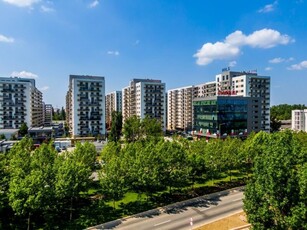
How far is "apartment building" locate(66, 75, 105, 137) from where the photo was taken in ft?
309

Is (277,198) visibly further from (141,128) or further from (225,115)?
(225,115)

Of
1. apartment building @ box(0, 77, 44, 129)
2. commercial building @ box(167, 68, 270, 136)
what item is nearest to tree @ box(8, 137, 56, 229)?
commercial building @ box(167, 68, 270, 136)

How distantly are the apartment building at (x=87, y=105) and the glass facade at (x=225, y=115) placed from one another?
39968 millimetres

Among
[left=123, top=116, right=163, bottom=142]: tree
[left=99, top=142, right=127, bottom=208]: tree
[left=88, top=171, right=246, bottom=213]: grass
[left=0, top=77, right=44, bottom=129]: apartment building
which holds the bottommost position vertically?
[left=88, top=171, right=246, bottom=213]: grass

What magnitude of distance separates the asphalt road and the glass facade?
51.2 metres

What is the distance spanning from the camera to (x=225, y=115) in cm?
8631

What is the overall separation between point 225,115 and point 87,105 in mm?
51027

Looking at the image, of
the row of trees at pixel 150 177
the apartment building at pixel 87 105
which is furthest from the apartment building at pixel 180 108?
the row of trees at pixel 150 177

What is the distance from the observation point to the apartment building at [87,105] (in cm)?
9425

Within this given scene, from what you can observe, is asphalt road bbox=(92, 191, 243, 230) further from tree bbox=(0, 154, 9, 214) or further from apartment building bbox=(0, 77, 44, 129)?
apartment building bbox=(0, 77, 44, 129)

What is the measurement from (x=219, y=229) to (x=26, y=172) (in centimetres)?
2304

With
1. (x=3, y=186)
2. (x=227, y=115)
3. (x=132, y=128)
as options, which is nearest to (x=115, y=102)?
(x=132, y=128)

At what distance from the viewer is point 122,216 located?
1209 inches

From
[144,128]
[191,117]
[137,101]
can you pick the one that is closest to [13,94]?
[137,101]
